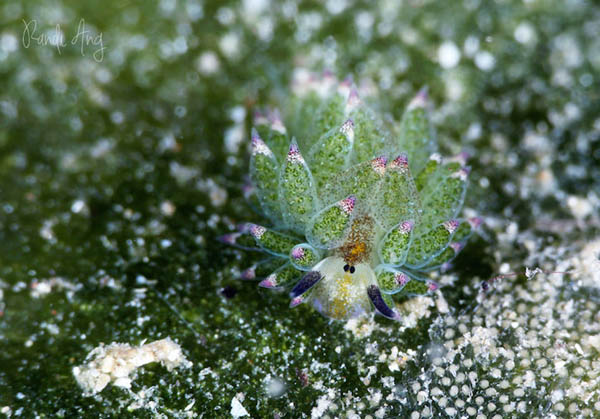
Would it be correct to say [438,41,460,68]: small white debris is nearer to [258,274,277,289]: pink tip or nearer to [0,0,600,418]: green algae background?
[0,0,600,418]: green algae background

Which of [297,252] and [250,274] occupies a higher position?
[250,274]

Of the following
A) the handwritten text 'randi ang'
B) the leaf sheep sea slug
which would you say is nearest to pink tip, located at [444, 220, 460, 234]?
the leaf sheep sea slug

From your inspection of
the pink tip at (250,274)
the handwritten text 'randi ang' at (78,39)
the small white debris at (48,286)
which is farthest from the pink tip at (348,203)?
the handwritten text 'randi ang' at (78,39)

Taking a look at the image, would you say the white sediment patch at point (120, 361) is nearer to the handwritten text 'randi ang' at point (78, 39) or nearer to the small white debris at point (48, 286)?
the small white debris at point (48, 286)

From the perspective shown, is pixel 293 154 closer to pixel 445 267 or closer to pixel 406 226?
pixel 406 226

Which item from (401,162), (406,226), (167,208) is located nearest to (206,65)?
(167,208)

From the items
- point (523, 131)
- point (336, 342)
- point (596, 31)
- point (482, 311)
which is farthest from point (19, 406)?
point (596, 31)
